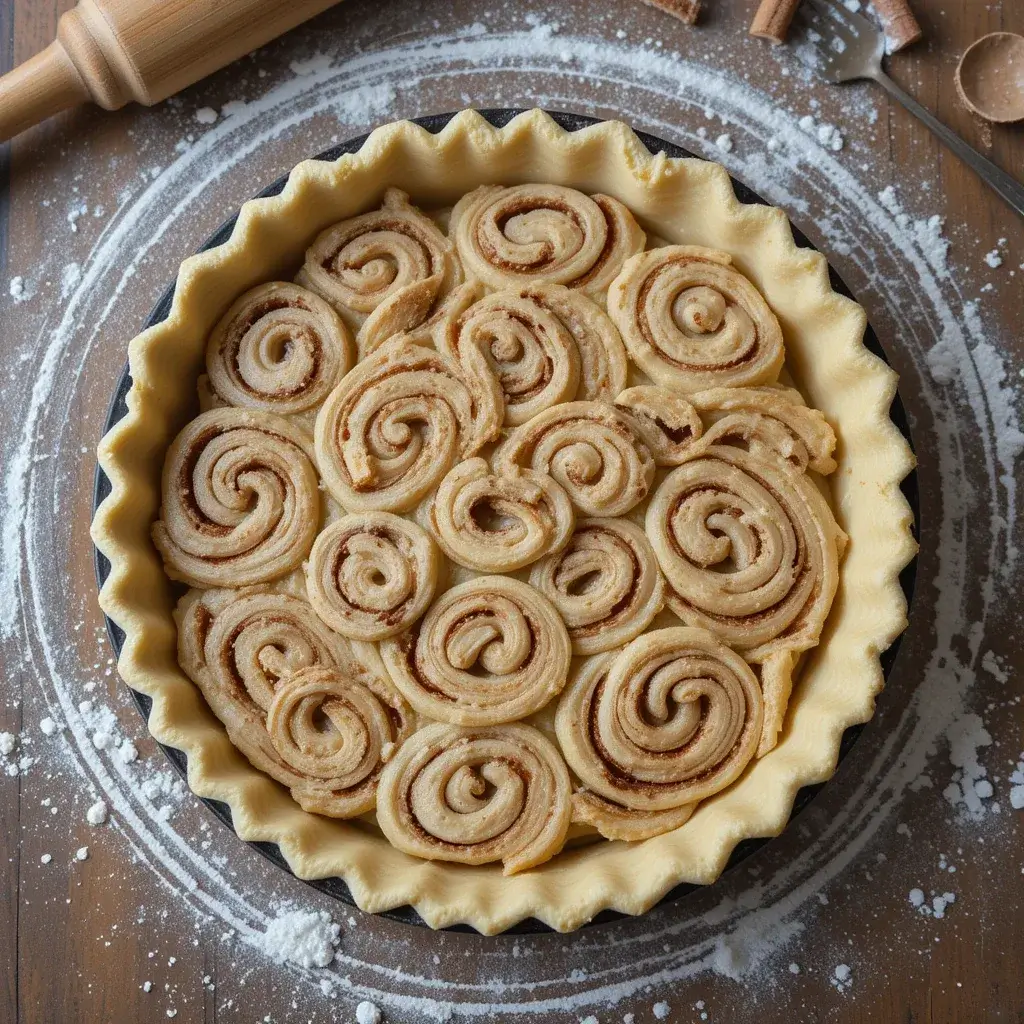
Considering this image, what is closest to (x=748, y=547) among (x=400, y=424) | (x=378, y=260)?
(x=400, y=424)

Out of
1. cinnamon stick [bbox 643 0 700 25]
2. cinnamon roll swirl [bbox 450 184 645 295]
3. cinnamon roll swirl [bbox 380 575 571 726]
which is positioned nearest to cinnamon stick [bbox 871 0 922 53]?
cinnamon stick [bbox 643 0 700 25]

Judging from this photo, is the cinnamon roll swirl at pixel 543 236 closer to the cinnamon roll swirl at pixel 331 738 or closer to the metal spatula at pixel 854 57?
the metal spatula at pixel 854 57

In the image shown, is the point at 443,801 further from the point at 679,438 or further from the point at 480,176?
the point at 480,176

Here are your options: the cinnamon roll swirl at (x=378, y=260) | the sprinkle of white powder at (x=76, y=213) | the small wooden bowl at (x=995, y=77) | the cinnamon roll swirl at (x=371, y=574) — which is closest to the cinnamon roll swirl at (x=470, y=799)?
the cinnamon roll swirl at (x=371, y=574)

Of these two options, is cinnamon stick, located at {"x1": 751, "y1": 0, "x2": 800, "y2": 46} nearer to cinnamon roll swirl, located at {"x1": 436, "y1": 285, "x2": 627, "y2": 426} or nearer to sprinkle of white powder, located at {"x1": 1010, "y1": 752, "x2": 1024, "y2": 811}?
cinnamon roll swirl, located at {"x1": 436, "y1": 285, "x2": 627, "y2": 426}

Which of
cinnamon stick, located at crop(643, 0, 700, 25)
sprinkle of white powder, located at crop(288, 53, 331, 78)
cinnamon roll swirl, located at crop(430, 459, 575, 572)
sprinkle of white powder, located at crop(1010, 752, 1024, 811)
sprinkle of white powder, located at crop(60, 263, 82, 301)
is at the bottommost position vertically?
sprinkle of white powder, located at crop(1010, 752, 1024, 811)

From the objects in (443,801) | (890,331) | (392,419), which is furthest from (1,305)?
(890,331)
